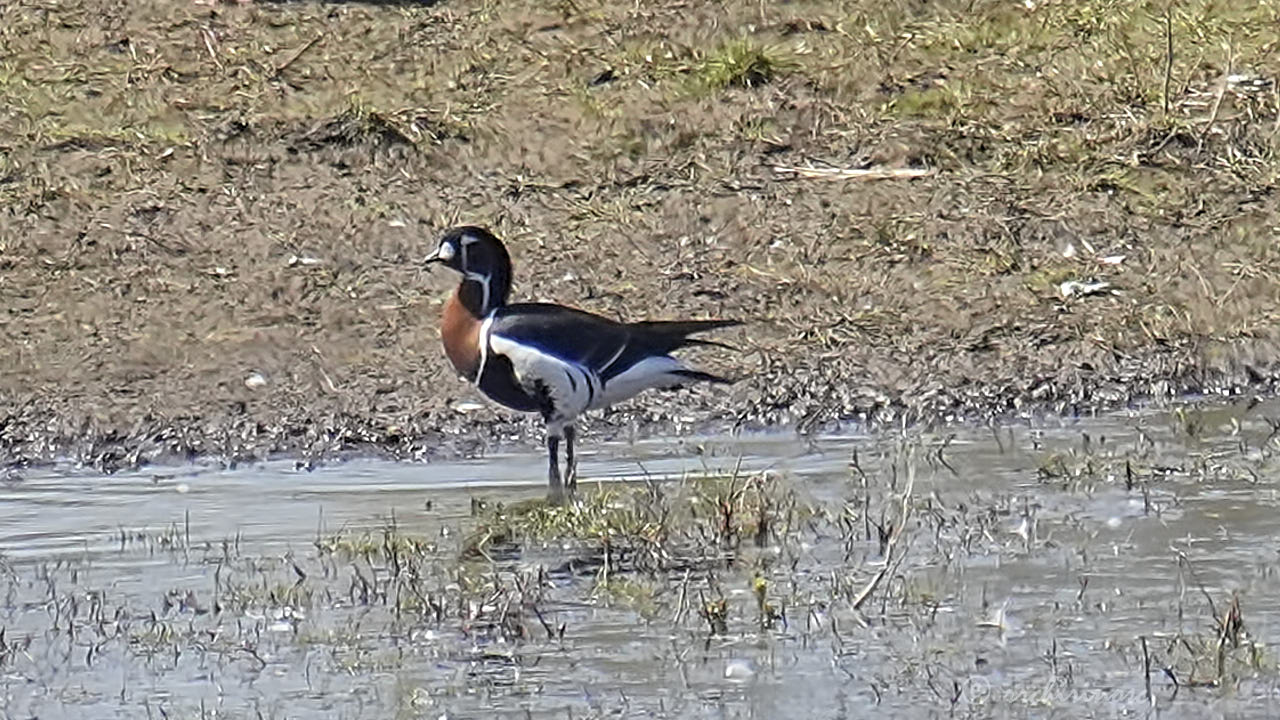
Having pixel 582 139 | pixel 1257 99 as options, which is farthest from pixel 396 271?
pixel 1257 99

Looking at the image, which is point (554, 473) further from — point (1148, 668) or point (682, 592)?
point (1148, 668)

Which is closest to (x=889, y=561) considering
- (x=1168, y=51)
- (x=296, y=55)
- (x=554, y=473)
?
(x=554, y=473)

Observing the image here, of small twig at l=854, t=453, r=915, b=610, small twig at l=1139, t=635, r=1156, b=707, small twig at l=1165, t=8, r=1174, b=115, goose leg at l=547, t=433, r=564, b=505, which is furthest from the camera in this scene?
small twig at l=1165, t=8, r=1174, b=115

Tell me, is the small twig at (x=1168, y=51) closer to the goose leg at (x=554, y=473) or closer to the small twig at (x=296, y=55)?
the small twig at (x=296, y=55)

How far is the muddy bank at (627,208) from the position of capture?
30.2 ft

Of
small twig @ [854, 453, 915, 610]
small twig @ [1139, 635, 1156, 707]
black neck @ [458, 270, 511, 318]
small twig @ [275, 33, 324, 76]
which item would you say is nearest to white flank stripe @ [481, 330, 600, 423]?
black neck @ [458, 270, 511, 318]

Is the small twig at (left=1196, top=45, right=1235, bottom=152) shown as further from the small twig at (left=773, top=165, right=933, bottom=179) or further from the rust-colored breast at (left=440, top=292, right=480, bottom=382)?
the rust-colored breast at (left=440, top=292, right=480, bottom=382)

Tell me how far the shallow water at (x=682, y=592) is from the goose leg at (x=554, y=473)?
0.35 ft

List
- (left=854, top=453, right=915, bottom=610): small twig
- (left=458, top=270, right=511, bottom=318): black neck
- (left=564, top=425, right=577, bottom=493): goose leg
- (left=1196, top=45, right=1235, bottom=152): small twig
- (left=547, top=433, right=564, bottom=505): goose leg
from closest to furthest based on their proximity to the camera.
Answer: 1. (left=854, top=453, right=915, bottom=610): small twig
2. (left=547, top=433, right=564, bottom=505): goose leg
3. (left=564, top=425, right=577, bottom=493): goose leg
4. (left=458, top=270, right=511, bottom=318): black neck
5. (left=1196, top=45, right=1235, bottom=152): small twig

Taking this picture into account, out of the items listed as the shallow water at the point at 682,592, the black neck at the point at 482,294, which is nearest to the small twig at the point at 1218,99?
the shallow water at the point at 682,592

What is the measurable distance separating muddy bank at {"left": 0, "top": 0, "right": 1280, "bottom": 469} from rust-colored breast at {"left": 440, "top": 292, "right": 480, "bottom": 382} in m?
0.47

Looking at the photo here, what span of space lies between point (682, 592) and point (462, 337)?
170cm

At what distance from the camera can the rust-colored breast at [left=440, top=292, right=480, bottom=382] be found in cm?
827

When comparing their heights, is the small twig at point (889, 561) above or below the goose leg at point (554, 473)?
below
